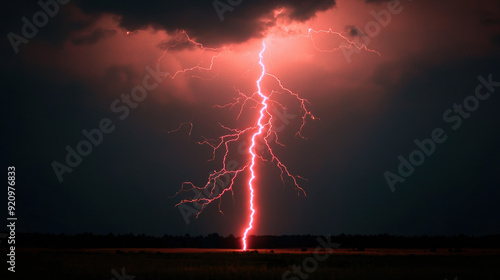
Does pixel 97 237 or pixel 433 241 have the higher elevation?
pixel 97 237

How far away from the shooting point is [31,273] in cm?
2328

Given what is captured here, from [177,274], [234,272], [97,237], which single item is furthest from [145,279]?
[97,237]

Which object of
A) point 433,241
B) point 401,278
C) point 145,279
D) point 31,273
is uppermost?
point 433,241

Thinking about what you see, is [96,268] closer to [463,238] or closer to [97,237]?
[97,237]

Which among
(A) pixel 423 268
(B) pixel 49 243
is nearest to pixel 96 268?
(A) pixel 423 268

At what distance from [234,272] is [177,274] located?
236 cm

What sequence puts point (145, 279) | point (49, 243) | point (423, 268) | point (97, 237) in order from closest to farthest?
1. point (145, 279)
2. point (423, 268)
3. point (49, 243)
4. point (97, 237)

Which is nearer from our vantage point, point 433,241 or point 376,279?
point 376,279

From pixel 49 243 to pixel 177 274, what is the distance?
54402 mm

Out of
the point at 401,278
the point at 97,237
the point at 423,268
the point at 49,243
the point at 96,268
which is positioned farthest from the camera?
the point at 97,237

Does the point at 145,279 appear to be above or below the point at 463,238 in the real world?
below

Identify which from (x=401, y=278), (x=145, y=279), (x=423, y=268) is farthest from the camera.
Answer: (x=423, y=268)

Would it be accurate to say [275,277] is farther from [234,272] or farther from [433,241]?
[433,241]

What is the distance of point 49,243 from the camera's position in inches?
2881
